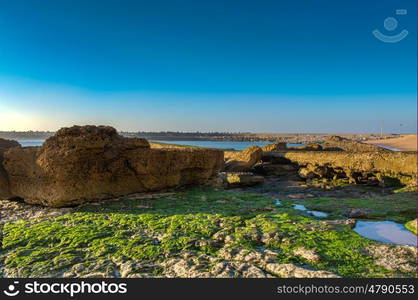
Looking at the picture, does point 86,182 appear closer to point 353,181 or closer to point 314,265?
point 314,265

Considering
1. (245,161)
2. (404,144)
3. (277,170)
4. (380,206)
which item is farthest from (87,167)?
(404,144)

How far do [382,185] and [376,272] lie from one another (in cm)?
794

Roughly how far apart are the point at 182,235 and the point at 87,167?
4134mm

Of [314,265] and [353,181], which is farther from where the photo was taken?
[353,181]

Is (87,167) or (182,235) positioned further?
(87,167)

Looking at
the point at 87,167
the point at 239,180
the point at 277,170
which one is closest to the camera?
the point at 87,167

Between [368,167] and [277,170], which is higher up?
[368,167]

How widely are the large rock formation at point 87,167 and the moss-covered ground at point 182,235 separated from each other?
78 centimetres

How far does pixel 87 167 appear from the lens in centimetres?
829

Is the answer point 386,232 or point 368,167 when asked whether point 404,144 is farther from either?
point 386,232

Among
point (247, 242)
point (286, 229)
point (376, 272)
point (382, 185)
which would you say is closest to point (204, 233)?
point (247, 242)

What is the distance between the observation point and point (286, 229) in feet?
18.6

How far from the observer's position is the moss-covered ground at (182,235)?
14.3 ft

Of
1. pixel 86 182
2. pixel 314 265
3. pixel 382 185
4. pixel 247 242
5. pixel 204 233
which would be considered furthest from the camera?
pixel 382 185
